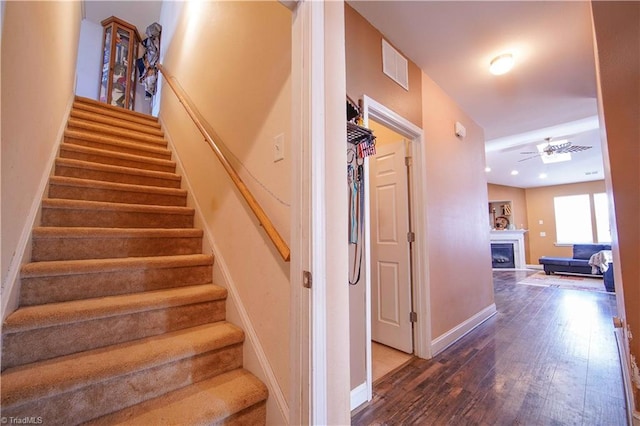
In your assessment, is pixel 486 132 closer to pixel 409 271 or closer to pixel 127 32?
pixel 409 271

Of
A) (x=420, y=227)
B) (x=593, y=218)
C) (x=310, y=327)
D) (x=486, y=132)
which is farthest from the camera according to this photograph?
(x=593, y=218)

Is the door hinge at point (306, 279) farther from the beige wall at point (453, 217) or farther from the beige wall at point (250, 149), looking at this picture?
the beige wall at point (453, 217)

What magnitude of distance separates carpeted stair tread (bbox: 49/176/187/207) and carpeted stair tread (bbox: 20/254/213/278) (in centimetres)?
68

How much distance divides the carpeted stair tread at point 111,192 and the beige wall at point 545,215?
33.8ft

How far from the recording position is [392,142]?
9.33 feet

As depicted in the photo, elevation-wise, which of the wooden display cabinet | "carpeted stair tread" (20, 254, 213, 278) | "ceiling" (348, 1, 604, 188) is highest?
the wooden display cabinet

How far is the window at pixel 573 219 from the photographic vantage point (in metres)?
7.86

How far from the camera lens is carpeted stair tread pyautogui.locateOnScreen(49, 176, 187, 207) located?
186 cm

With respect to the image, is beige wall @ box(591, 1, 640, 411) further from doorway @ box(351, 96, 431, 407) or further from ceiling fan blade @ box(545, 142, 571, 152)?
ceiling fan blade @ box(545, 142, 571, 152)

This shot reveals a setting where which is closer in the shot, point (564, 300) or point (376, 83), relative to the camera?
point (376, 83)

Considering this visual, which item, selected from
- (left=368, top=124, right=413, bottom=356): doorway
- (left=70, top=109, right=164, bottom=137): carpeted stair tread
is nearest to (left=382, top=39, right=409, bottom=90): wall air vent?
(left=368, top=124, right=413, bottom=356): doorway

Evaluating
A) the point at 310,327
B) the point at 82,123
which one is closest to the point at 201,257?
the point at 310,327

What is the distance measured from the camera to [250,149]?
5.18 ft

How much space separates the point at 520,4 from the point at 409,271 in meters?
2.24
